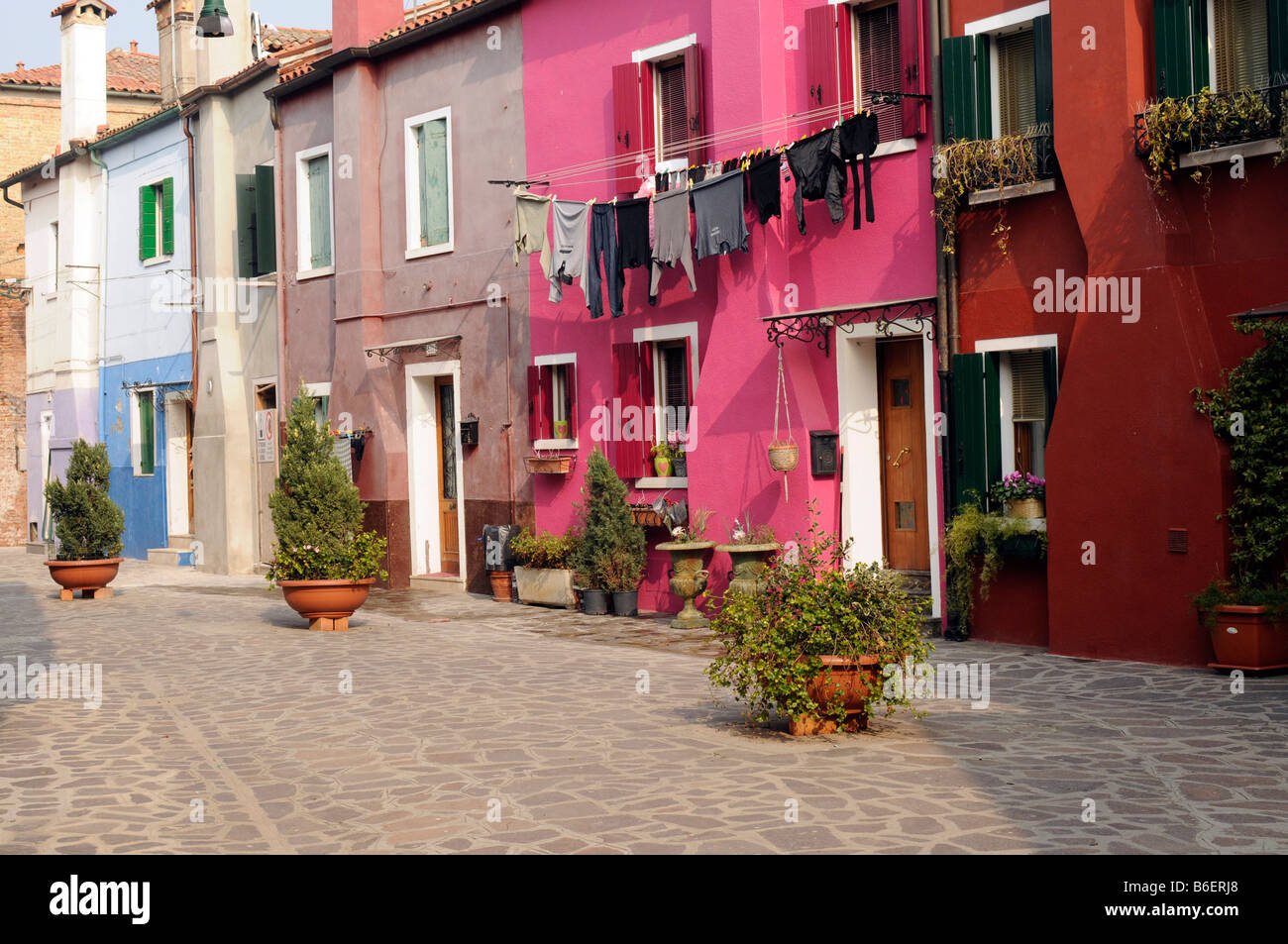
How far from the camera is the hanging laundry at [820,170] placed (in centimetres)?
1385

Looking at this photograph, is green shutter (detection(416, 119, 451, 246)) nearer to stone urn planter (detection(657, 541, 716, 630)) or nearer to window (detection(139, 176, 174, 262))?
stone urn planter (detection(657, 541, 716, 630))

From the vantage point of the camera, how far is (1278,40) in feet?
35.7

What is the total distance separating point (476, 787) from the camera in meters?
7.82

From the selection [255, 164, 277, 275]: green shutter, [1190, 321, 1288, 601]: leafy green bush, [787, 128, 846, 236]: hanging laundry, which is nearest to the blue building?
[255, 164, 277, 275]: green shutter

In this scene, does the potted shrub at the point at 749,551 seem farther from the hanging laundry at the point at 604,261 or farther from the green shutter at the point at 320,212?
the green shutter at the point at 320,212

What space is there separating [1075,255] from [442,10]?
449 inches

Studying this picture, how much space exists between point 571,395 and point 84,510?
23.8 ft

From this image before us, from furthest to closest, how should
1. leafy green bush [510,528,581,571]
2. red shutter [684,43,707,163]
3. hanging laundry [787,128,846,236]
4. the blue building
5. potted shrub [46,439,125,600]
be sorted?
1. the blue building
2. potted shrub [46,439,125,600]
3. leafy green bush [510,528,581,571]
4. red shutter [684,43,707,163]
5. hanging laundry [787,128,846,236]

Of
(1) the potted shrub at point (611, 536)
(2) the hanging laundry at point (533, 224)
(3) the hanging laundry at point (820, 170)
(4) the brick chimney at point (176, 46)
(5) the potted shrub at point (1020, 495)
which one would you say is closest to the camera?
(5) the potted shrub at point (1020, 495)

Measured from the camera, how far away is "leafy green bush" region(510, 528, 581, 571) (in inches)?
694

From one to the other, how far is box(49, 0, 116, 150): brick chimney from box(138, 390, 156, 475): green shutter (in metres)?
6.20

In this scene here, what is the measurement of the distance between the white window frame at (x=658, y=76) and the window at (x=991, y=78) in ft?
12.5

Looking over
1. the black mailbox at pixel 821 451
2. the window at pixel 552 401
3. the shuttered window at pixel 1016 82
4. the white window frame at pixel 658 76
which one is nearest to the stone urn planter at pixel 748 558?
the black mailbox at pixel 821 451

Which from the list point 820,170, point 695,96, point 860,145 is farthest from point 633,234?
point 860,145
